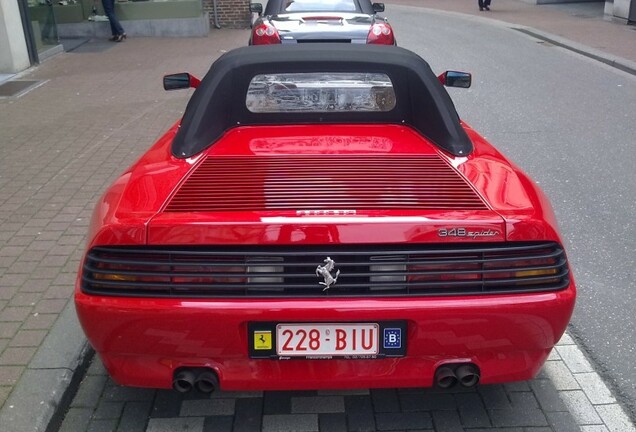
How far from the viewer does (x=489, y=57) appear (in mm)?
14461

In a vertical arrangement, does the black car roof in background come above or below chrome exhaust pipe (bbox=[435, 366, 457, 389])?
above

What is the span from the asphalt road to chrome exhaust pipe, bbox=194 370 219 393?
192 centimetres

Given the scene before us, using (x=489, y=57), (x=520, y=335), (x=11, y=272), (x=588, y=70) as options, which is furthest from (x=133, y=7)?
(x=520, y=335)

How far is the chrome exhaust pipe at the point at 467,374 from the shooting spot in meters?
2.78

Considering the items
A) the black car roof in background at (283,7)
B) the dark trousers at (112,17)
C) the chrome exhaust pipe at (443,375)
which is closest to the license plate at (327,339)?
the chrome exhaust pipe at (443,375)

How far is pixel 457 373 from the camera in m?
2.79

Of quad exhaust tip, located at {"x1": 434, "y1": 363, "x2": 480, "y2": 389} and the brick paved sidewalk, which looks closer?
quad exhaust tip, located at {"x1": 434, "y1": 363, "x2": 480, "y2": 389}

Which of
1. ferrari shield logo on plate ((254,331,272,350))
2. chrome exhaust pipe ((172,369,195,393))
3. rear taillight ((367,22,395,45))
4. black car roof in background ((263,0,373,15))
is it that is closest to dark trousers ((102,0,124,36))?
black car roof in background ((263,0,373,15))

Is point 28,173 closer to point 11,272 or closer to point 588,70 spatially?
point 11,272

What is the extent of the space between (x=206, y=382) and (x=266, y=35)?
7228 mm

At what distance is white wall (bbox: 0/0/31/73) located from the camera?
37.6ft

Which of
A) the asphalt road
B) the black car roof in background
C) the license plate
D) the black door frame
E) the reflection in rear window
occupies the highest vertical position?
the reflection in rear window

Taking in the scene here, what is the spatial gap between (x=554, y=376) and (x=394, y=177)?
135cm

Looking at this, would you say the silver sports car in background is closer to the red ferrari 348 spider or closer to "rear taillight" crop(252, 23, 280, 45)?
"rear taillight" crop(252, 23, 280, 45)
